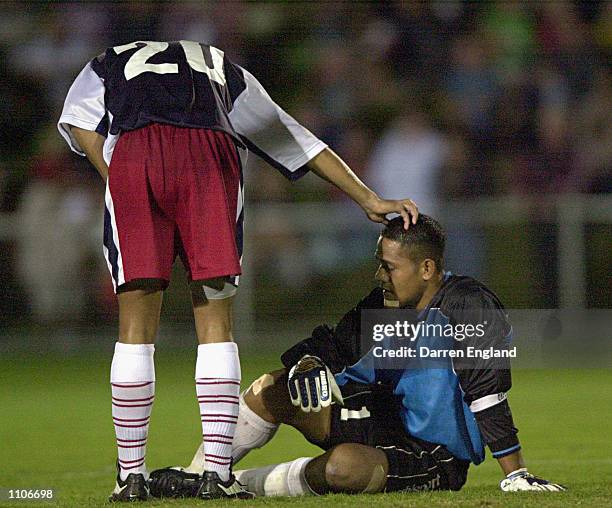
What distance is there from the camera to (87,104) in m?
4.67

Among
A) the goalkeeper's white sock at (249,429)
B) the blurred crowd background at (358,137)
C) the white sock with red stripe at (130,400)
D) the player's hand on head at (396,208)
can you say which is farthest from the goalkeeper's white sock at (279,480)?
the blurred crowd background at (358,137)

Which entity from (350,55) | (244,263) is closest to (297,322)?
(244,263)

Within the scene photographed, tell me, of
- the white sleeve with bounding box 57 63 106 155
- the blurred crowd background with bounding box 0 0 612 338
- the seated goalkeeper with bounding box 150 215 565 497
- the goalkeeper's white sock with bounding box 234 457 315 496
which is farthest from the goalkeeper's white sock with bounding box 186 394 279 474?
the blurred crowd background with bounding box 0 0 612 338

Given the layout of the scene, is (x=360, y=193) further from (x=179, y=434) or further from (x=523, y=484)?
(x=179, y=434)

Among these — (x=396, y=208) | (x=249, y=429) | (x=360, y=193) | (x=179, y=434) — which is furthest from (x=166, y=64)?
(x=179, y=434)

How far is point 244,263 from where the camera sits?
11164mm

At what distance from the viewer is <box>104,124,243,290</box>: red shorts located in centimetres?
445

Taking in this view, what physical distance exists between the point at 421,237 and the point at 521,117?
726 centimetres

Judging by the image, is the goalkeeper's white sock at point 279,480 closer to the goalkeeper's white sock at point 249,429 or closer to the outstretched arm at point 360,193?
the goalkeeper's white sock at point 249,429

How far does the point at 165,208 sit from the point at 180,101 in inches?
14.1

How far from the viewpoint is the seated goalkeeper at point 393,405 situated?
4.53m

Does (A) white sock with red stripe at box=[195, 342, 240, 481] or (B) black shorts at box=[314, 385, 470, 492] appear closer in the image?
(A) white sock with red stripe at box=[195, 342, 240, 481]

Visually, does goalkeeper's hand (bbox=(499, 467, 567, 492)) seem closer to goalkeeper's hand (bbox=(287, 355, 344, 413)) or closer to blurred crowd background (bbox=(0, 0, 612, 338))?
goalkeeper's hand (bbox=(287, 355, 344, 413))

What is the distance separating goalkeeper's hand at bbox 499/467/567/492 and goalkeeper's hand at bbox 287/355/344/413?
63 centimetres
